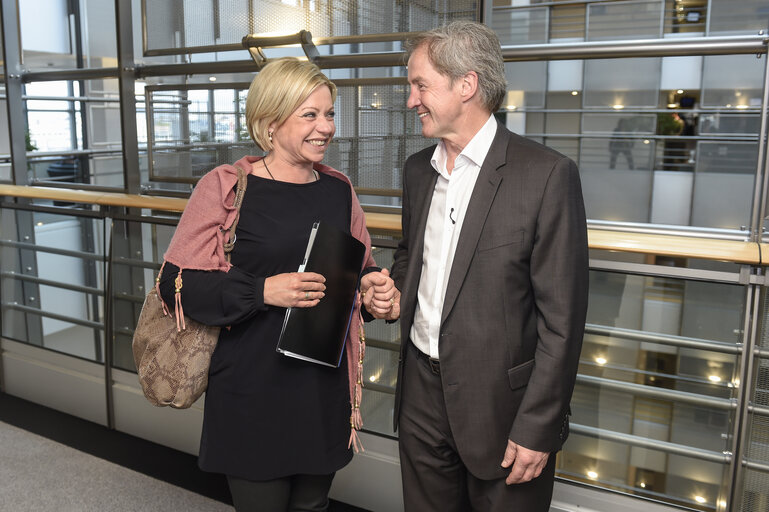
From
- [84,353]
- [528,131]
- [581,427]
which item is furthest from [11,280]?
[528,131]

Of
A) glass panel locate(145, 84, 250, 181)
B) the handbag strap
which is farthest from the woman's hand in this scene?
glass panel locate(145, 84, 250, 181)

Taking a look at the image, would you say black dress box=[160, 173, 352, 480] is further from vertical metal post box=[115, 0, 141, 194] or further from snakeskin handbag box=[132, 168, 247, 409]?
vertical metal post box=[115, 0, 141, 194]

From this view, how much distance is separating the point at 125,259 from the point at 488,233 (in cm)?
270

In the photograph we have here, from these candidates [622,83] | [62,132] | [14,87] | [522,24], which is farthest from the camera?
[522,24]

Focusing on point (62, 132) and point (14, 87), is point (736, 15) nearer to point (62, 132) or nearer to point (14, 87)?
point (62, 132)

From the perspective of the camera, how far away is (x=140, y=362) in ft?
5.82

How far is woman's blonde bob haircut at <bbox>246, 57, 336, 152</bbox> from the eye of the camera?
66.2 inches

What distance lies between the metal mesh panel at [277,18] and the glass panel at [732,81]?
30.8 feet

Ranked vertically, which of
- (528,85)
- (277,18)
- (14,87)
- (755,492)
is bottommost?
Answer: (755,492)

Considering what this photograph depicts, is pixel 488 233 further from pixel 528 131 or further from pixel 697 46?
pixel 528 131

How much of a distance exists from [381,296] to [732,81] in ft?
35.2

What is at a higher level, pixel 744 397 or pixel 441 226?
pixel 441 226

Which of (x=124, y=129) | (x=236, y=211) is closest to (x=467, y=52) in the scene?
(x=236, y=211)

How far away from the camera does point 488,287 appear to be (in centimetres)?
152
